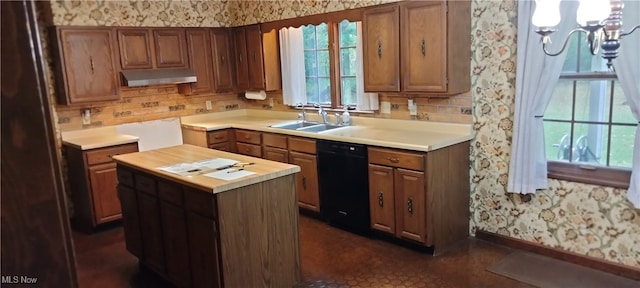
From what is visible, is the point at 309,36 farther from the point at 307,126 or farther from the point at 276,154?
the point at 276,154

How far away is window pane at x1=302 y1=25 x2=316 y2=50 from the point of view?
Result: 525cm

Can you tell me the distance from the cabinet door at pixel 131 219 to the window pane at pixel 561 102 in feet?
10.1

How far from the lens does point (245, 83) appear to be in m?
5.82

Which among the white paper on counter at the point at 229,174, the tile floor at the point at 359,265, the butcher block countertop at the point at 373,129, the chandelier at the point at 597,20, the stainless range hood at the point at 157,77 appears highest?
the chandelier at the point at 597,20

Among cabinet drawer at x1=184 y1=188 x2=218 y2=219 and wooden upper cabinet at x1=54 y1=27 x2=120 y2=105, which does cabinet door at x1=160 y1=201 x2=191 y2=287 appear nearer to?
cabinet drawer at x1=184 y1=188 x2=218 y2=219

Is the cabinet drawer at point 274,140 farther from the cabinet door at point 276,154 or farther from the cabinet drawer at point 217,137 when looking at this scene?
the cabinet drawer at point 217,137

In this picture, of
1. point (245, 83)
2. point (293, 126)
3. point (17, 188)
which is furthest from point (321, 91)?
point (17, 188)

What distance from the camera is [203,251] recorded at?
2.84 meters

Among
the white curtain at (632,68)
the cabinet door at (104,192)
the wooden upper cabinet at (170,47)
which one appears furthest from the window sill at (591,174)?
the wooden upper cabinet at (170,47)

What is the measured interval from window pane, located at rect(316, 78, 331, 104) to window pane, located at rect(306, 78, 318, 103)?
0.05 m

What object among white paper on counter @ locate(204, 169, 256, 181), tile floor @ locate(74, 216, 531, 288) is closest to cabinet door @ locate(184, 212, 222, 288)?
white paper on counter @ locate(204, 169, 256, 181)

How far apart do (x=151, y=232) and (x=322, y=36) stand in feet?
9.25

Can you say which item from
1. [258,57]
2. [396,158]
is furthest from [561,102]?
[258,57]

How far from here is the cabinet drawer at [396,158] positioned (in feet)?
11.7
